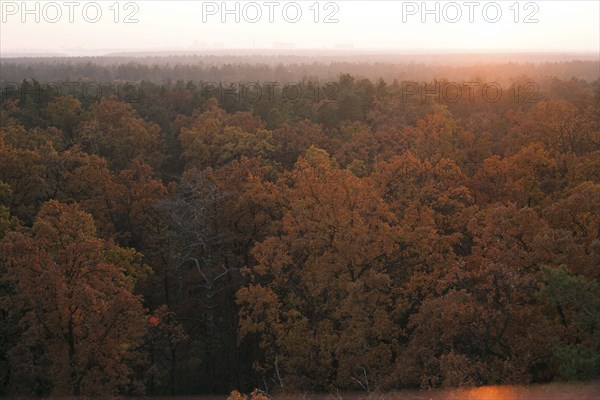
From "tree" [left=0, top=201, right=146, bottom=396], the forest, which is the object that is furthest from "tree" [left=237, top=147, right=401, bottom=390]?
"tree" [left=0, top=201, right=146, bottom=396]

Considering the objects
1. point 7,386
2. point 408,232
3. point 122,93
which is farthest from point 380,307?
point 122,93

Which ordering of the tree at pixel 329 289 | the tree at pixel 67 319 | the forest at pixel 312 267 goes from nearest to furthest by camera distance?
the forest at pixel 312 267 → the tree at pixel 67 319 → the tree at pixel 329 289

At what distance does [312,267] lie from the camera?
25500mm

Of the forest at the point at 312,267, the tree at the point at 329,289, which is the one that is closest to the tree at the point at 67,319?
the forest at the point at 312,267

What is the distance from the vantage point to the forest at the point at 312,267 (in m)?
19.8

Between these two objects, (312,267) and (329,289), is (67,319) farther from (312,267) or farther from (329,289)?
(329,289)

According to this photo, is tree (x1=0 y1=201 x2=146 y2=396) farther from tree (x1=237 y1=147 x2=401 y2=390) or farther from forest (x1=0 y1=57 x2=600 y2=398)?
tree (x1=237 y1=147 x2=401 y2=390)

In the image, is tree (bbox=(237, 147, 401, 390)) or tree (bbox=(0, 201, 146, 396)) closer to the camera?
tree (bbox=(0, 201, 146, 396))

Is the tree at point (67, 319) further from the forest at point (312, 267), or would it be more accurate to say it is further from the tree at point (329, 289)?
the tree at point (329, 289)

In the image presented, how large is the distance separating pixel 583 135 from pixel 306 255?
19.0 metres

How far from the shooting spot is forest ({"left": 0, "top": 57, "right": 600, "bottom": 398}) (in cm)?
1983

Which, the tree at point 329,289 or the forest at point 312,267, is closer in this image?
the forest at point 312,267

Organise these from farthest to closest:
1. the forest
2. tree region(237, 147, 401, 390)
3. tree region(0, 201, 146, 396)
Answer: tree region(237, 147, 401, 390) → tree region(0, 201, 146, 396) → the forest

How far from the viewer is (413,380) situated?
1917cm
